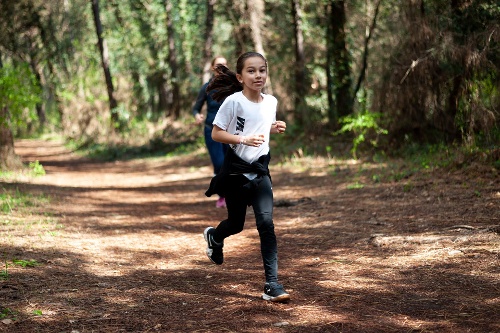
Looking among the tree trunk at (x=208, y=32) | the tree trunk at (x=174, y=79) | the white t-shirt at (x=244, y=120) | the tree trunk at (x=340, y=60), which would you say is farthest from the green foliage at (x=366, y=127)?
the tree trunk at (x=174, y=79)

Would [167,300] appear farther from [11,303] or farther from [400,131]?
[400,131]

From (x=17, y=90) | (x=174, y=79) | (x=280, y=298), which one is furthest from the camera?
(x=174, y=79)

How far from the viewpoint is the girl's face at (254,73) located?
4.52 metres

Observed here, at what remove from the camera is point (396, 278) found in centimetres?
473

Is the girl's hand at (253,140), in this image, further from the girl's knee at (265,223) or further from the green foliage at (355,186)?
the green foliage at (355,186)

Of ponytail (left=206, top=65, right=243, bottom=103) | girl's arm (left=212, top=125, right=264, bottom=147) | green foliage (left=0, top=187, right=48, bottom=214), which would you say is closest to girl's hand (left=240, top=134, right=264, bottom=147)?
girl's arm (left=212, top=125, right=264, bottom=147)

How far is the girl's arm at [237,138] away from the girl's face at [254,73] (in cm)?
45

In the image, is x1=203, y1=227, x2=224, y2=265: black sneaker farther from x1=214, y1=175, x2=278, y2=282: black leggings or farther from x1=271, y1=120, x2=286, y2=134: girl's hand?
x1=271, y1=120, x2=286, y2=134: girl's hand

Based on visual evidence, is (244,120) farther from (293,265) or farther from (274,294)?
(293,265)

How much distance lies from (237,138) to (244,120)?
0.25 metres

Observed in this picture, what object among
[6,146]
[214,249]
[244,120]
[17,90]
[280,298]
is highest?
[17,90]

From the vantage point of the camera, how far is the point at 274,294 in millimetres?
4246

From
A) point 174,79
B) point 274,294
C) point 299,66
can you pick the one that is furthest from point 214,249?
point 174,79

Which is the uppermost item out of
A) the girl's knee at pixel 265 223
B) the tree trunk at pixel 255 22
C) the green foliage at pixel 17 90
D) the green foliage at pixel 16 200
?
the tree trunk at pixel 255 22
